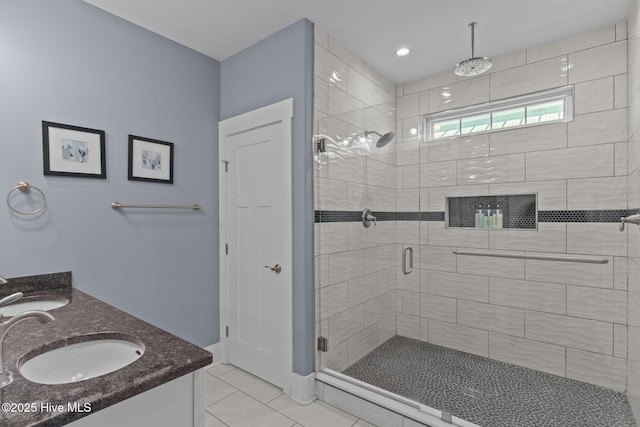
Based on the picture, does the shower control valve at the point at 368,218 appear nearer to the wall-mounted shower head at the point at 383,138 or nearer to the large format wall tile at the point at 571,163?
the wall-mounted shower head at the point at 383,138

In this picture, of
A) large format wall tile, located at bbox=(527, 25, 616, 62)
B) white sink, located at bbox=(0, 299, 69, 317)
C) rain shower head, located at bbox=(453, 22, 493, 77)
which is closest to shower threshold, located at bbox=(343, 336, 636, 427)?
white sink, located at bbox=(0, 299, 69, 317)

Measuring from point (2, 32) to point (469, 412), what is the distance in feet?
11.3

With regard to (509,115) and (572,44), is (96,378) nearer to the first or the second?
(509,115)

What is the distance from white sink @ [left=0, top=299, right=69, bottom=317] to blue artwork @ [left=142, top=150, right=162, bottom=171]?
105 cm

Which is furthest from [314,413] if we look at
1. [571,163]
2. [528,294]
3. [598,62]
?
[598,62]

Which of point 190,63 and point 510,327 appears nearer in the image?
point 510,327

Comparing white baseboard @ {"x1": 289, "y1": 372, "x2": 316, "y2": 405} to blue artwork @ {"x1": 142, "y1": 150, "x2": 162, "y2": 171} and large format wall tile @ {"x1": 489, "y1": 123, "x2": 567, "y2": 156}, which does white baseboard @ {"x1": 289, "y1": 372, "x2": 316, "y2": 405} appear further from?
large format wall tile @ {"x1": 489, "y1": 123, "x2": 567, "y2": 156}

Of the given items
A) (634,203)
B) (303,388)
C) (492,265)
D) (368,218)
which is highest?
(634,203)

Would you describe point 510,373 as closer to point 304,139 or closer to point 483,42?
point 304,139

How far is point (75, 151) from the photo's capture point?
6.54ft

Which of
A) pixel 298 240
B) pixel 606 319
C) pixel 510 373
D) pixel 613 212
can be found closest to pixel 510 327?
pixel 510 373

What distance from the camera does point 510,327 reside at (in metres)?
2.27

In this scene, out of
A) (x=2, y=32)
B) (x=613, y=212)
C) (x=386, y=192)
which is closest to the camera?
(x=2, y=32)

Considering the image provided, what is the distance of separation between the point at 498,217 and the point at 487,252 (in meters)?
0.27
